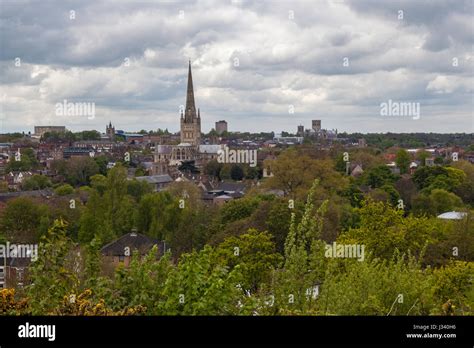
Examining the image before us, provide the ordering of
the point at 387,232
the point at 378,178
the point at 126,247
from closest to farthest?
the point at 387,232 < the point at 126,247 < the point at 378,178

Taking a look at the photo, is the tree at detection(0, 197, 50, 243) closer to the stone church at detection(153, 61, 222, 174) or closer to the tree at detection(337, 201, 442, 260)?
the tree at detection(337, 201, 442, 260)

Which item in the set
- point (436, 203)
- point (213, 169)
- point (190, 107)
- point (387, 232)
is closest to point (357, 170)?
point (213, 169)

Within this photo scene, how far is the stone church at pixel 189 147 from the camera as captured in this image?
11856 centimetres

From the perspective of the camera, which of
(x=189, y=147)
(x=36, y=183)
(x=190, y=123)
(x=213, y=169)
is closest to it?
(x=36, y=183)

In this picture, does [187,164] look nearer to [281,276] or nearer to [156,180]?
[156,180]

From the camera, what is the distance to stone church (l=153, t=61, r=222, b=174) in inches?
4668

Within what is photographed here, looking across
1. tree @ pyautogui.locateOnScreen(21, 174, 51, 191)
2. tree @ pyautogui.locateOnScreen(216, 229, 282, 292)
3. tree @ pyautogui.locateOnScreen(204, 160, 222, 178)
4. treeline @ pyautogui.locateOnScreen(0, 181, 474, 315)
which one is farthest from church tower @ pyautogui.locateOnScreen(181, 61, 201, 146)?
treeline @ pyautogui.locateOnScreen(0, 181, 474, 315)

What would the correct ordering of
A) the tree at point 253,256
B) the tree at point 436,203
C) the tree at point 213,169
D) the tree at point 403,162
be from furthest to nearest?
the tree at point 213,169
the tree at point 403,162
the tree at point 436,203
the tree at point 253,256

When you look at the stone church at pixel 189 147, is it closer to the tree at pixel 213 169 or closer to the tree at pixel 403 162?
the tree at pixel 213 169

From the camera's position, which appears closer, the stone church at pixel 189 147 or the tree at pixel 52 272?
the tree at pixel 52 272

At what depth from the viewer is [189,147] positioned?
4911 inches

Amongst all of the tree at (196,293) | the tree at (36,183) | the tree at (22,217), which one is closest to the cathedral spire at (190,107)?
the tree at (36,183)

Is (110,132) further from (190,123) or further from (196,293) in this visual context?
(196,293)
